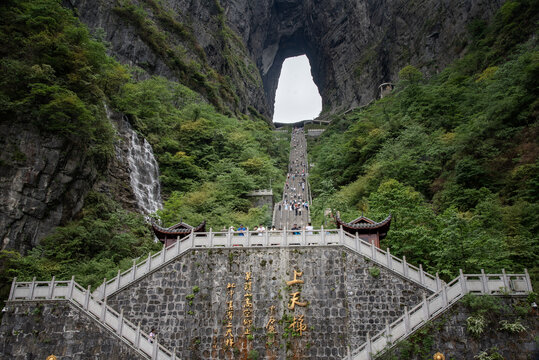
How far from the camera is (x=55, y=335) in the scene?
15242mm

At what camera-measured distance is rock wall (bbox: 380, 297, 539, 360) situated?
13273 mm

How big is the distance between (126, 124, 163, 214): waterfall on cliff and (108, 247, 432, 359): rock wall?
38.4 ft

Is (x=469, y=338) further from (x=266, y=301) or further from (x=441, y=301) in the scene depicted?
(x=266, y=301)

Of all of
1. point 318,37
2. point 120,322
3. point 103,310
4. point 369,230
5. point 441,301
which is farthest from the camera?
point 318,37

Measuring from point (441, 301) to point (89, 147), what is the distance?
21.1m

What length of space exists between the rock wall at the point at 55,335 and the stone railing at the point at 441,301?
332 inches

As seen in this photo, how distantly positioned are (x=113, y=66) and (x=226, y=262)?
2549cm

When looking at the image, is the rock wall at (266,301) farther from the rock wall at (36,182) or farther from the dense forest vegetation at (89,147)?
the rock wall at (36,182)

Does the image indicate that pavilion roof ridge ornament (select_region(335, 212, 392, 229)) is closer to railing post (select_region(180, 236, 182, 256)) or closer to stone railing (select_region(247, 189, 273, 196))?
railing post (select_region(180, 236, 182, 256))

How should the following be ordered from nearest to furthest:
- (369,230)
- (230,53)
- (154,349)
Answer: (154,349)
(369,230)
(230,53)

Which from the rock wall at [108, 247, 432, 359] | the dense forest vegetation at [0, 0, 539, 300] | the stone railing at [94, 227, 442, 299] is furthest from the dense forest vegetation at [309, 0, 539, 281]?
the rock wall at [108, 247, 432, 359]

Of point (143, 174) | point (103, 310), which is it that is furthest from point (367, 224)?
point (143, 174)

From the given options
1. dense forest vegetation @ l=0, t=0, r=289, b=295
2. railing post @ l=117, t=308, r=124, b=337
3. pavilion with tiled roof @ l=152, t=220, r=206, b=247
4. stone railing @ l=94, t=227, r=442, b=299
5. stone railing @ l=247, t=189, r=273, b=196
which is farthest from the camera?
stone railing @ l=247, t=189, r=273, b=196

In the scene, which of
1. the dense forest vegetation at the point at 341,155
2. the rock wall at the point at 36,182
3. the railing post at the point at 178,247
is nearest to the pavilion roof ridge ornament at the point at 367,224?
the dense forest vegetation at the point at 341,155
